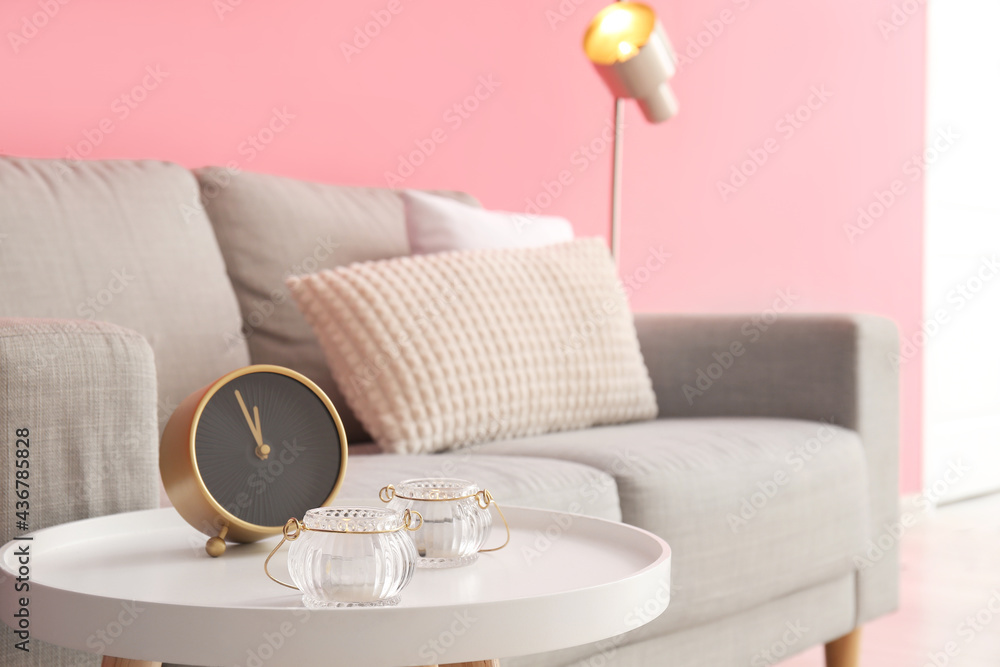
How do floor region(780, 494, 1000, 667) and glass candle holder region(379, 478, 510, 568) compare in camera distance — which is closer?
glass candle holder region(379, 478, 510, 568)

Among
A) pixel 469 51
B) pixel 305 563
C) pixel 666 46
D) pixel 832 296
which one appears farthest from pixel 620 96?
pixel 305 563

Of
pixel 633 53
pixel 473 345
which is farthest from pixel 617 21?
pixel 473 345

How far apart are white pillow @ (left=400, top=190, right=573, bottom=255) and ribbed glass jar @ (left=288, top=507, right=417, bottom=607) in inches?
49.6

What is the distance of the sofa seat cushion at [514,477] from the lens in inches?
48.7

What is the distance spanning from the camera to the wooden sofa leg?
73.1 inches

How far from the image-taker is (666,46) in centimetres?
234

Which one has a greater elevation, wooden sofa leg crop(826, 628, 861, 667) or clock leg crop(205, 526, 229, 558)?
clock leg crop(205, 526, 229, 558)

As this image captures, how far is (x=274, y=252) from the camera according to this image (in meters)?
1.77

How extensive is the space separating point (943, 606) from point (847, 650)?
672 mm

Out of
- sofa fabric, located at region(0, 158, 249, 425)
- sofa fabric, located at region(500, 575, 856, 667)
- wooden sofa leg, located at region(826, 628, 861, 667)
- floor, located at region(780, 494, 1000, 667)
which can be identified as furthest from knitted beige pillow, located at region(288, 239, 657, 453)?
floor, located at region(780, 494, 1000, 667)

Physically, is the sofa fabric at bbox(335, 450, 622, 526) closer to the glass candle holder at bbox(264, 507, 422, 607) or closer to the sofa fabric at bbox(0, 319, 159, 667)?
the sofa fabric at bbox(0, 319, 159, 667)

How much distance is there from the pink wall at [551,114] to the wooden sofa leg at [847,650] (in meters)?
1.36

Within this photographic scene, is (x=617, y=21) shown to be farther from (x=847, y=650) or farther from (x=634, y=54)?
(x=847, y=650)

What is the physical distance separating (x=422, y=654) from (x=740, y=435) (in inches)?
43.7
